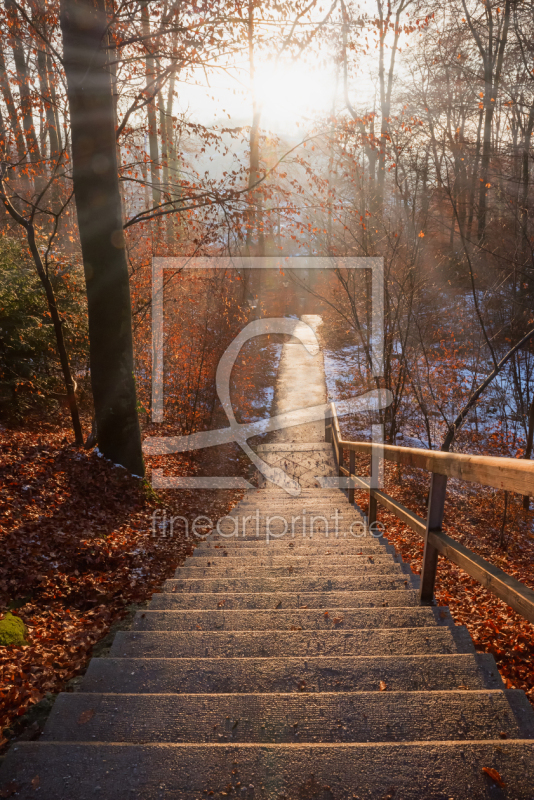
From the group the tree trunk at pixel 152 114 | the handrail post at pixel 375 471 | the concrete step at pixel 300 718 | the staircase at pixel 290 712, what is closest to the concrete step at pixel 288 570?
the staircase at pixel 290 712

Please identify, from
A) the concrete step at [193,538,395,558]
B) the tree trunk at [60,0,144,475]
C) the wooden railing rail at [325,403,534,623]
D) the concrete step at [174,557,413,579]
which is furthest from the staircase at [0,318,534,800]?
the tree trunk at [60,0,144,475]

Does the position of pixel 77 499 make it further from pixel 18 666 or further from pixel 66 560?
pixel 18 666

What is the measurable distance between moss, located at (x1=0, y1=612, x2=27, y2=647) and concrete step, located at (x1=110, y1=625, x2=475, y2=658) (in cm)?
87

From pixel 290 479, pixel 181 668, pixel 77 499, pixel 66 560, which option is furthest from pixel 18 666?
pixel 290 479

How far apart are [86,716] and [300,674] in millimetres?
1006

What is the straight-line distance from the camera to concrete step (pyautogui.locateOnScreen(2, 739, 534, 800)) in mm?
1613

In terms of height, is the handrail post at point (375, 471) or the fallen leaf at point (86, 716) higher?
the fallen leaf at point (86, 716)

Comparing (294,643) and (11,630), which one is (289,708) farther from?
(11,630)

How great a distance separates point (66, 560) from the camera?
4535 mm

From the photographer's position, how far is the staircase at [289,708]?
5.44 ft

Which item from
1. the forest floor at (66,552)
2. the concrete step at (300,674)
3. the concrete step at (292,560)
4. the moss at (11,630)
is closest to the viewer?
the concrete step at (300,674)

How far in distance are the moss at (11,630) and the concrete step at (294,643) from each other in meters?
0.87

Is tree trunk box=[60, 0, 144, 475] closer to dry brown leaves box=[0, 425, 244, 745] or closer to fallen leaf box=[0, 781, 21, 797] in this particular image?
dry brown leaves box=[0, 425, 244, 745]

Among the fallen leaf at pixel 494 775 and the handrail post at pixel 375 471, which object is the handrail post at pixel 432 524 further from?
the handrail post at pixel 375 471
